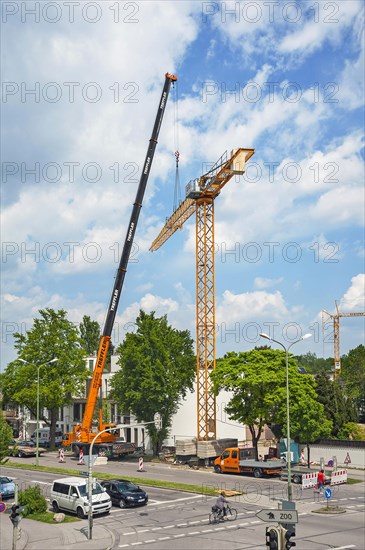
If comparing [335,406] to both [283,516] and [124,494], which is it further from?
[283,516]

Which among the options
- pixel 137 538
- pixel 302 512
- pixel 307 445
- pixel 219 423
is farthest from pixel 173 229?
pixel 137 538

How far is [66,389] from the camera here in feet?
228

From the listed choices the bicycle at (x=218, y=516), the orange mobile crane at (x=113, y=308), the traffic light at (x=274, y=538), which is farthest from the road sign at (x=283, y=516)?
the orange mobile crane at (x=113, y=308)

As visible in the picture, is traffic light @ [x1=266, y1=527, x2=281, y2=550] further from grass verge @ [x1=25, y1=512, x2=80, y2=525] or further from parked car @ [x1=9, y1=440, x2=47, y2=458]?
parked car @ [x1=9, y1=440, x2=47, y2=458]

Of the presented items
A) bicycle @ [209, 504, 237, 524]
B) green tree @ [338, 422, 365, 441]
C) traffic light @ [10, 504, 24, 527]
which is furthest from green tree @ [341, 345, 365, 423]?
traffic light @ [10, 504, 24, 527]

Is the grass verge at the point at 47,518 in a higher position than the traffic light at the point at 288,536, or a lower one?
lower

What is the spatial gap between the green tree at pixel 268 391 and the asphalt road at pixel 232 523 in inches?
266

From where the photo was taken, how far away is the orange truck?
157ft

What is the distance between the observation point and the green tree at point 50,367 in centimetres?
6862

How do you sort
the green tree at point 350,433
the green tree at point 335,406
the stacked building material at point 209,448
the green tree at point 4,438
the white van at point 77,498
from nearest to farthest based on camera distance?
the white van at point 77,498
the green tree at point 4,438
the stacked building material at point 209,448
the green tree at point 350,433
the green tree at point 335,406

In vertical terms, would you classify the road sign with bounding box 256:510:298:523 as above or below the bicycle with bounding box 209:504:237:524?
above

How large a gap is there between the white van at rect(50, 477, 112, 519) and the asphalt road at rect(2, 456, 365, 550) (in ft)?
2.66

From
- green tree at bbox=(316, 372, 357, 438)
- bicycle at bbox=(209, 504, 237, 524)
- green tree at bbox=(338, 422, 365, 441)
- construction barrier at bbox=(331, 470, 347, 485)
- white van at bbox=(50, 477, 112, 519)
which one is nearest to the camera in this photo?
bicycle at bbox=(209, 504, 237, 524)

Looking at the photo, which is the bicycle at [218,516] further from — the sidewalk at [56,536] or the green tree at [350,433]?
the green tree at [350,433]
